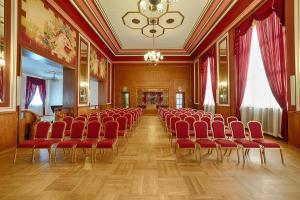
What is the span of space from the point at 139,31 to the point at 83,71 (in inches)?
169

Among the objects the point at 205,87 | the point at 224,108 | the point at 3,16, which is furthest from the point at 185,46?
the point at 3,16

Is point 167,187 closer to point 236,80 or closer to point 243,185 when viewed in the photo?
point 243,185

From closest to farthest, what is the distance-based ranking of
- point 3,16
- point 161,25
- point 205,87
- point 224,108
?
point 3,16
point 224,108
point 161,25
point 205,87

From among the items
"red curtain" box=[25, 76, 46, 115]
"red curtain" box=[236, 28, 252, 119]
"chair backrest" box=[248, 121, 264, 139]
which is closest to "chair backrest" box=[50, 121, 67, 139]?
"chair backrest" box=[248, 121, 264, 139]

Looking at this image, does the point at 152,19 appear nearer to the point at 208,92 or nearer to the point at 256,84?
the point at 256,84

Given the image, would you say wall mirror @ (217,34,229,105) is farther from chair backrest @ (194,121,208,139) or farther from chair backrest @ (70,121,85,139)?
chair backrest @ (70,121,85,139)

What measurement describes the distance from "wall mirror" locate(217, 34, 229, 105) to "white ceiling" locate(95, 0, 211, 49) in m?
1.80

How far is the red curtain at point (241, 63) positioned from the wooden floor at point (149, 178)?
4.79 meters

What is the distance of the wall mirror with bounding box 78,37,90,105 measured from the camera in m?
11.2

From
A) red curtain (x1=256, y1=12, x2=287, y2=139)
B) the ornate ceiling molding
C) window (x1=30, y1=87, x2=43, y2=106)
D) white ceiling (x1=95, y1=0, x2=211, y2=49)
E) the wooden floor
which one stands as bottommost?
the wooden floor

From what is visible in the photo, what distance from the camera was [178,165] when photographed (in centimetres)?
460

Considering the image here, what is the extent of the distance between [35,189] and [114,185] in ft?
3.68

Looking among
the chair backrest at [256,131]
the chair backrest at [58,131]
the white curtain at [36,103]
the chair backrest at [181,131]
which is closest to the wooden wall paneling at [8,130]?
the chair backrest at [58,131]

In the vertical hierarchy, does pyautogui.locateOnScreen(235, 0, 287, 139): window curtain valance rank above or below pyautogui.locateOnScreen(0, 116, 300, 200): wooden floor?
above
